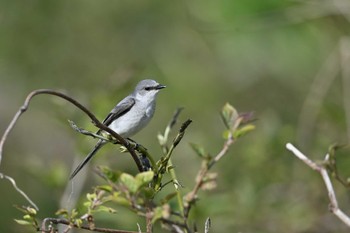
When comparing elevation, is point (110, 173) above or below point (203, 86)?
above

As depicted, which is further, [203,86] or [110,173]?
[203,86]

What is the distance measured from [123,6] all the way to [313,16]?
11.7 ft

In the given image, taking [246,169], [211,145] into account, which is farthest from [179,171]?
[246,169]

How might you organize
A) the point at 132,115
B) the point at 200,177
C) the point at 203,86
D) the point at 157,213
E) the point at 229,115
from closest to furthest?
the point at 157,213 < the point at 200,177 < the point at 229,115 < the point at 132,115 < the point at 203,86

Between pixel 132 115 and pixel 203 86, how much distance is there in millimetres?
3326

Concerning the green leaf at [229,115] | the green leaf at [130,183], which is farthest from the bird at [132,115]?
the green leaf at [130,183]

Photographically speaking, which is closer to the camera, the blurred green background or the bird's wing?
the bird's wing

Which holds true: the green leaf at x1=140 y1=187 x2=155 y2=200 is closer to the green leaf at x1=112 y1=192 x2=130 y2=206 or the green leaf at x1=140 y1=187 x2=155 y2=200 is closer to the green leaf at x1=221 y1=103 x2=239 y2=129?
the green leaf at x1=112 y1=192 x2=130 y2=206

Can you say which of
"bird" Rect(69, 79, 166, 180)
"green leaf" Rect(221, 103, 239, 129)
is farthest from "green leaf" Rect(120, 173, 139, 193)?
"bird" Rect(69, 79, 166, 180)

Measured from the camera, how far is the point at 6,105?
24.9 feet

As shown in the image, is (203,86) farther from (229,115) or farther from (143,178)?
(143,178)

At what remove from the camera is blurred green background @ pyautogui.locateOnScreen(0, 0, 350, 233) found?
423cm

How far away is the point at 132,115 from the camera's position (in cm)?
370

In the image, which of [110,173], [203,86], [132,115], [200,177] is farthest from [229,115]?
A: [203,86]
